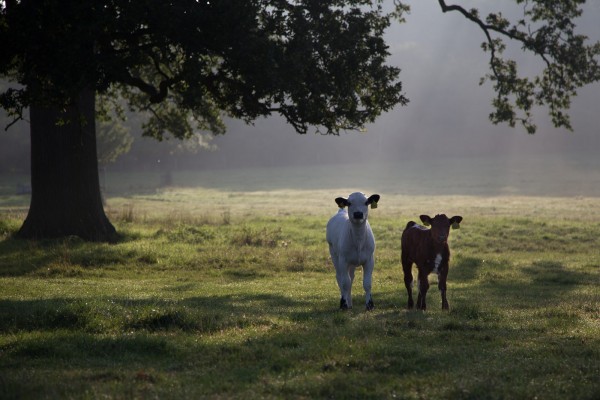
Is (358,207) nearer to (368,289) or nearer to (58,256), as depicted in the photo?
(368,289)

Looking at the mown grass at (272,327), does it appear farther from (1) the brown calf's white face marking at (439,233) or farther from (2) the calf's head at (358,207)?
(2) the calf's head at (358,207)

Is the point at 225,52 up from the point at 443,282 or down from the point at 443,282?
up

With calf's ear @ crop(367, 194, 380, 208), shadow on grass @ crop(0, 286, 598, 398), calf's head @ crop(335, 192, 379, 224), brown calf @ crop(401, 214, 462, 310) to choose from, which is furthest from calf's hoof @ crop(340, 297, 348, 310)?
calf's ear @ crop(367, 194, 380, 208)

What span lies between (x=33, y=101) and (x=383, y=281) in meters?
9.33

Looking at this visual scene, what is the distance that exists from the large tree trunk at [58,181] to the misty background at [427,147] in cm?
5502

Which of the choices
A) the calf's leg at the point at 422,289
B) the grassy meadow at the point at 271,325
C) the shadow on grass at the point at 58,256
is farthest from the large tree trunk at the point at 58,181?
the calf's leg at the point at 422,289

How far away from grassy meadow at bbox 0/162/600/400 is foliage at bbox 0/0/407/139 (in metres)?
4.37

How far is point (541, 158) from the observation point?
387 ft

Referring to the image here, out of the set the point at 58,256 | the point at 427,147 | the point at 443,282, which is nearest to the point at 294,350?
the point at 443,282

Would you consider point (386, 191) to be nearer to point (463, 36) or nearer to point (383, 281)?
point (383, 281)

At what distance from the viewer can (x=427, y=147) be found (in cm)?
14312

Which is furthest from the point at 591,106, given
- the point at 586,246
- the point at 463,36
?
the point at 586,246

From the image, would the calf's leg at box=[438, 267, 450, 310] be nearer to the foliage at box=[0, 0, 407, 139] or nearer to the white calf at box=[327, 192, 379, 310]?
the white calf at box=[327, 192, 379, 310]

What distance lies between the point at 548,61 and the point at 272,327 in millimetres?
19090
